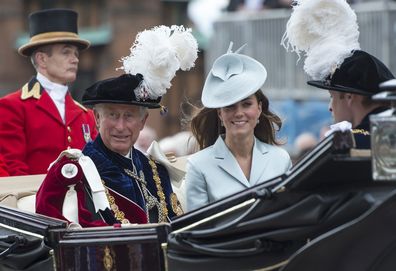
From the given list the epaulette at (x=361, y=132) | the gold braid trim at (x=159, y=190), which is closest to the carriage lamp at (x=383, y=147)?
the epaulette at (x=361, y=132)

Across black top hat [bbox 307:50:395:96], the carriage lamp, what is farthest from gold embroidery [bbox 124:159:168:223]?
the carriage lamp

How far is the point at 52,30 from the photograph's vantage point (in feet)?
21.0

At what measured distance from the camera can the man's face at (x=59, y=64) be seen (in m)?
6.21

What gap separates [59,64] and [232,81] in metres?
1.93

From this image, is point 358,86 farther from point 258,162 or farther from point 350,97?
point 258,162

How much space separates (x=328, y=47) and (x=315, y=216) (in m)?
1.26

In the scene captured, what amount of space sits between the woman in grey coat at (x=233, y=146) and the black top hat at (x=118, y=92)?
302 mm

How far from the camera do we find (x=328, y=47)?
14.9 feet

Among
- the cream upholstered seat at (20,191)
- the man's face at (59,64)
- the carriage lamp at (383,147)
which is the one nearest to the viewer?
the carriage lamp at (383,147)

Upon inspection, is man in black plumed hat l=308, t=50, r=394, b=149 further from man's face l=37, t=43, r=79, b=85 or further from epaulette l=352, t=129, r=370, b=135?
man's face l=37, t=43, r=79, b=85

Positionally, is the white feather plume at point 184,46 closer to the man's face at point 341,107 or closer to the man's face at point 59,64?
the man's face at point 341,107

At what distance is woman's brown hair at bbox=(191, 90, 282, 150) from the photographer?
4.94m

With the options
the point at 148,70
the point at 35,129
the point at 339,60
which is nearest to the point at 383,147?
the point at 339,60

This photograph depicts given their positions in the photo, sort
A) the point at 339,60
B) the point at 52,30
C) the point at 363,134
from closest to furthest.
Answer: the point at 363,134, the point at 339,60, the point at 52,30
